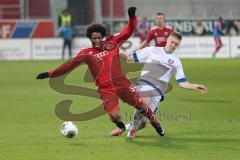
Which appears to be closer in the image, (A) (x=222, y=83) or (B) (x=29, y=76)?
(A) (x=222, y=83)

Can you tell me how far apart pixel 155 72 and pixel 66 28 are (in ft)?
82.7

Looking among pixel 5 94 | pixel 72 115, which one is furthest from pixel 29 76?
pixel 72 115

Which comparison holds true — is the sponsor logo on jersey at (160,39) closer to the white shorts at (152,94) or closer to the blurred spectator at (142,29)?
the white shorts at (152,94)

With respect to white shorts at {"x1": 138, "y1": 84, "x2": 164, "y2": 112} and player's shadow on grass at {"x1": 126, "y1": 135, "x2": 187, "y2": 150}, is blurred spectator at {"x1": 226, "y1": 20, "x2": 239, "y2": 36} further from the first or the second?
player's shadow on grass at {"x1": 126, "y1": 135, "x2": 187, "y2": 150}

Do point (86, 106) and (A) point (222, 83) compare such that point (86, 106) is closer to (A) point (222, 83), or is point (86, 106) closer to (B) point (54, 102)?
(B) point (54, 102)

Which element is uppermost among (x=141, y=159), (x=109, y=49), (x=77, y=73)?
(x=109, y=49)

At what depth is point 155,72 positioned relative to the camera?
11.6m

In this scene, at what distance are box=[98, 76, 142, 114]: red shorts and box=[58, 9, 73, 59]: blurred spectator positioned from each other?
2421 cm

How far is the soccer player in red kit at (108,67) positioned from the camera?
422 inches

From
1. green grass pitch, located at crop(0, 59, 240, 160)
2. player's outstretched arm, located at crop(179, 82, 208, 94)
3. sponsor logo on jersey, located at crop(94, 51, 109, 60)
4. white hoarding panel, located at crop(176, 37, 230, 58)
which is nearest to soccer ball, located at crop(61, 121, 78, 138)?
green grass pitch, located at crop(0, 59, 240, 160)

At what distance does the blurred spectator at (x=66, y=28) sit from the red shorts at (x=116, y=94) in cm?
2421

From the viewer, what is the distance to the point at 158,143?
34.8 feet

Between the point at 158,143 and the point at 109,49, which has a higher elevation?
the point at 109,49

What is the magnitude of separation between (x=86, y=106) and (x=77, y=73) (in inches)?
417
